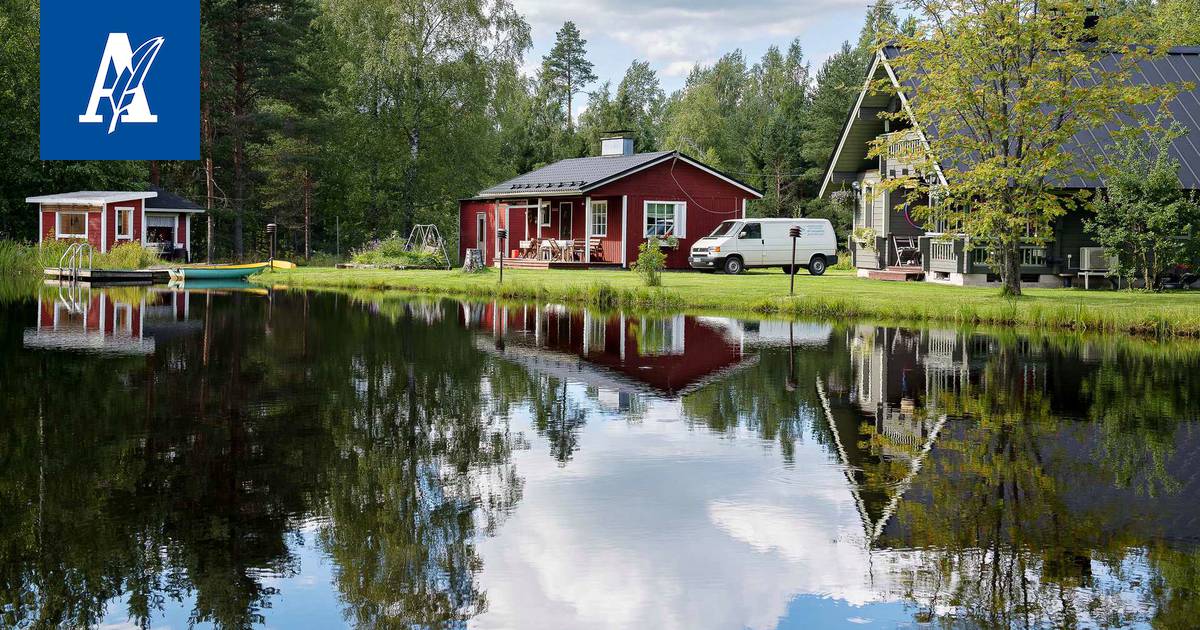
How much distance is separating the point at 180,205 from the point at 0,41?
10.5m

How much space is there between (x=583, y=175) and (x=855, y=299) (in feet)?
70.3

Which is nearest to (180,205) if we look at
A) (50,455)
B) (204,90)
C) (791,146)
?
(204,90)

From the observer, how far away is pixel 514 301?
98.6ft

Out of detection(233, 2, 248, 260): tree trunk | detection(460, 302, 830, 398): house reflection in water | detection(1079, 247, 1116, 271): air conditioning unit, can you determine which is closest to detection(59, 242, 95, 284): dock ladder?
detection(233, 2, 248, 260): tree trunk

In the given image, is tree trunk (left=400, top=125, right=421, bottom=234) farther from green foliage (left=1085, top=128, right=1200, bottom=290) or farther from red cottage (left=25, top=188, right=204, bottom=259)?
green foliage (left=1085, top=128, right=1200, bottom=290)

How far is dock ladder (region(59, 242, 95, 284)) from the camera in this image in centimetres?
3991

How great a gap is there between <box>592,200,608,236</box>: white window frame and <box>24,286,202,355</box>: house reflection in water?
52.2 ft

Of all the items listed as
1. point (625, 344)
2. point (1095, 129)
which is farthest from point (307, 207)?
point (625, 344)

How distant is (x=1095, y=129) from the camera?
30.4 m

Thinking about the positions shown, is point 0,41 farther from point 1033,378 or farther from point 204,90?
point 1033,378

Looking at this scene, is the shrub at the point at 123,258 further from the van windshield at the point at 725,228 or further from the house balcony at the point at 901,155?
the house balcony at the point at 901,155

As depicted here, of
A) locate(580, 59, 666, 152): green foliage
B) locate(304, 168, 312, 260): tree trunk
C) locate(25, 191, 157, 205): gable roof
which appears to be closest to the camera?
locate(25, 191, 157, 205): gable roof

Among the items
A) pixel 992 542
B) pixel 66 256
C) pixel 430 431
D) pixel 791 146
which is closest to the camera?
pixel 992 542

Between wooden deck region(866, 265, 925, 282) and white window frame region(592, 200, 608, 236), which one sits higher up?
white window frame region(592, 200, 608, 236)
